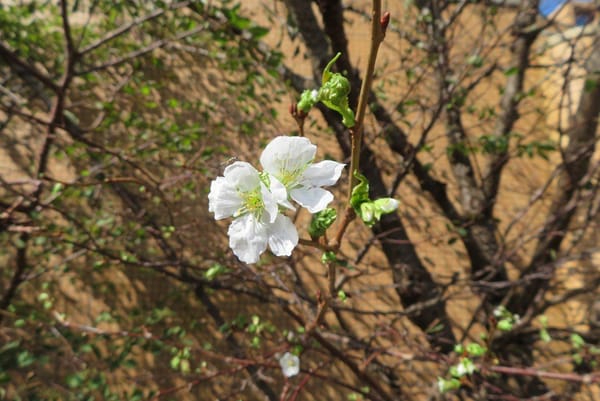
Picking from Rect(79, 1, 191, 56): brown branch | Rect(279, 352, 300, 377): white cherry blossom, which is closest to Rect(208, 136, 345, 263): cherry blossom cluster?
Rect(279, 352, 300, 377): white cherry blossom

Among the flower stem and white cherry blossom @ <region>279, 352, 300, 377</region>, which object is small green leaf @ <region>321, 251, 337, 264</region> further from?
white cherry blossom @ <region>279, 352, 300, 377</region>

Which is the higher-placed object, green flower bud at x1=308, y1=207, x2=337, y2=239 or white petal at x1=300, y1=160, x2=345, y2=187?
white petal at x1=300, y1=160, x2=345, y2=187

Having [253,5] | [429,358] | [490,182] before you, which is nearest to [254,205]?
[429,358]

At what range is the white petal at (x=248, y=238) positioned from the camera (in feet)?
1.97

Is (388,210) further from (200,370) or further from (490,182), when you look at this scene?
(490,182)

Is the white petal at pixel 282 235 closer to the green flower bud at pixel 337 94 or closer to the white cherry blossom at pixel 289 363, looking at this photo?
the green flower bud at pixel 337 94

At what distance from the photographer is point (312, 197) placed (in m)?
0.60

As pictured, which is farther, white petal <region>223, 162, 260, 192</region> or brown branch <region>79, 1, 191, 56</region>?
brown branch <region>79, 1, 191, 56</region>

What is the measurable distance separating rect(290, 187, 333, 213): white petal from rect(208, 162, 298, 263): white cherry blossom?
1.5 inches

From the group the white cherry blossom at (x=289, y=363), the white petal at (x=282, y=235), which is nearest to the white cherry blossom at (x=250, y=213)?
the white petal at (x=282, y=235)

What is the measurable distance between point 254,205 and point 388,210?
0.24 metres

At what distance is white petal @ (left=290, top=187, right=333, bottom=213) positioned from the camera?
0.58 m

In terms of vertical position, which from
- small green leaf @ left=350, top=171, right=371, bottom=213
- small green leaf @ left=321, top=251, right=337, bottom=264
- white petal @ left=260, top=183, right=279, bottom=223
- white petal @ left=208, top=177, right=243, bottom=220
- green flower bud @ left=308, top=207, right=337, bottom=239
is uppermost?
white petal @ left=208, top=177, right=243, bottom=220

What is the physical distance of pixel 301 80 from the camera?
1805 millimetres
